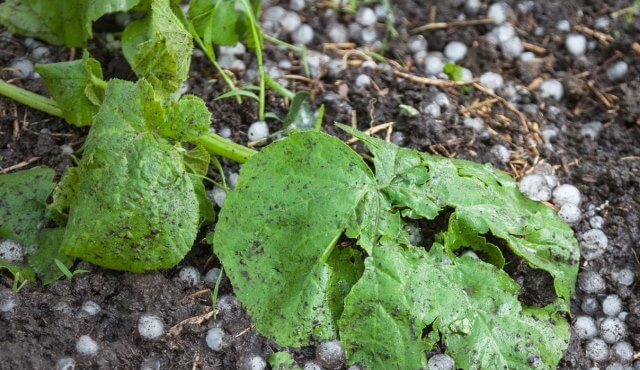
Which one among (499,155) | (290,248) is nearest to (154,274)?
(290,248)

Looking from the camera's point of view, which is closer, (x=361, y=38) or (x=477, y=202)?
(x=477, y=202)

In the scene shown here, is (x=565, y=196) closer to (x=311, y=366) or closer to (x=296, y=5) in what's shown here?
(x=311, y=366)

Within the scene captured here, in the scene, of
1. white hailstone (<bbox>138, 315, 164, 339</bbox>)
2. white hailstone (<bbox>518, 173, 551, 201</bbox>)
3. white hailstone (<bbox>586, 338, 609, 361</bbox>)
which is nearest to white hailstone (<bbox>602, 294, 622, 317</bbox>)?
white hailstone (<bbox>586, 338, 609, 361</bbox>)

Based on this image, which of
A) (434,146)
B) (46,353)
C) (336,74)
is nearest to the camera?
(46,353)

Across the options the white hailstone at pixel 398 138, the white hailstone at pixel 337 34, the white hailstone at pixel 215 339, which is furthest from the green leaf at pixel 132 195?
the white hailstone at pixel 337 34

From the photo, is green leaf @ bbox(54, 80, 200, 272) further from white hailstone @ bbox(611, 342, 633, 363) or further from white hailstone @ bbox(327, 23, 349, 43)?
white hailstone @ bbox(611, 342, 633, 363)

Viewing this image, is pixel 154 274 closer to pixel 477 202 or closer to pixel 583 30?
pixel 477 202

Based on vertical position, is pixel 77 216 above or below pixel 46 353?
above
